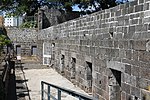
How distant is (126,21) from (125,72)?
1.17m

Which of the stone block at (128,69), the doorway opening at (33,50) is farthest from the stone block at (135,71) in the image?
the doorway opening at (33,50)

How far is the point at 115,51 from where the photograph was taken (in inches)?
309

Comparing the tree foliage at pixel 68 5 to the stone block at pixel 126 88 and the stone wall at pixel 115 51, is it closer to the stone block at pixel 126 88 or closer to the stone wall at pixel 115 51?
the stone wall at pixel 115 51

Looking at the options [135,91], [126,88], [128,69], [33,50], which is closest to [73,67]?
[126,88]

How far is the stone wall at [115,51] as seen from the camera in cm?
627

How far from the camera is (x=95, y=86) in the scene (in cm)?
982

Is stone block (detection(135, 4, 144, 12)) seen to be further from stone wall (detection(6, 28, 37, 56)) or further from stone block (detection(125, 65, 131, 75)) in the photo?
stone wall (detection(6, 28, 37, 56))

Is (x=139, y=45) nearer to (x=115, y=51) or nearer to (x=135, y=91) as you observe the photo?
(x=135, y=91)

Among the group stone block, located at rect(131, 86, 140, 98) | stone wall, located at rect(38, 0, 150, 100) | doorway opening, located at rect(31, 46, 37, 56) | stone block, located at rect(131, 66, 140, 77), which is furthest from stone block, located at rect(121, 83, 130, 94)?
doorway opening, located at rect(31, 46, 37, 56)

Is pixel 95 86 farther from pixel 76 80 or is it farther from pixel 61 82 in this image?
pixel 61 82

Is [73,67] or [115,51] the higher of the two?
[115,51]

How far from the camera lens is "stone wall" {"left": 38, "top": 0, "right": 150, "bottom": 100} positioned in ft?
20.6

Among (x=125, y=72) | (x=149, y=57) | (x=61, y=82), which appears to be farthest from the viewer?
(x=61, y=82)

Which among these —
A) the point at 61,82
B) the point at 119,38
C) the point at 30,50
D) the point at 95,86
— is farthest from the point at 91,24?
the point at 30,50
